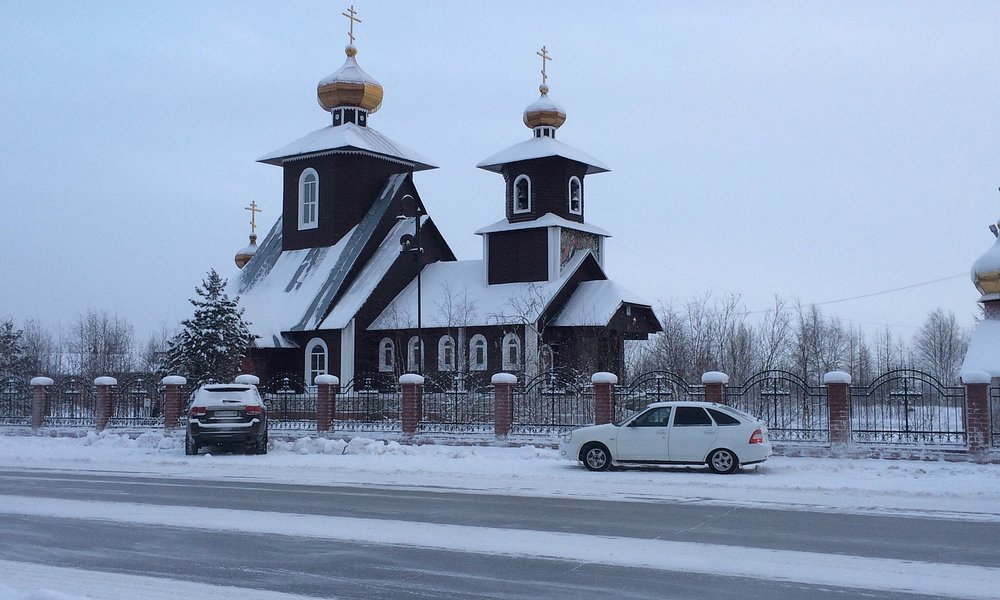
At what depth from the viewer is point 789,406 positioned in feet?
71.1

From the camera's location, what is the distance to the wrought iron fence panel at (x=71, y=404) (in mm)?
30797

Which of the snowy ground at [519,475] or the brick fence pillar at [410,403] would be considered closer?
the snowy ground at [519,475]

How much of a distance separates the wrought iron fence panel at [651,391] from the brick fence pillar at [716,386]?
88 cm

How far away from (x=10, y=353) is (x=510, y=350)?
2516 centimetres

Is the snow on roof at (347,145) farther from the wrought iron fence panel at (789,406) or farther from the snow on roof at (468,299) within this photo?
the wrought iron fence panel at (789,406)

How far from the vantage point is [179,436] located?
26.6 meters

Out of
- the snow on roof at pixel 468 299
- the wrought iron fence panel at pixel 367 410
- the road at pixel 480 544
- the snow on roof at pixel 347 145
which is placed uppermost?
the snow on roof at pixel 347 145

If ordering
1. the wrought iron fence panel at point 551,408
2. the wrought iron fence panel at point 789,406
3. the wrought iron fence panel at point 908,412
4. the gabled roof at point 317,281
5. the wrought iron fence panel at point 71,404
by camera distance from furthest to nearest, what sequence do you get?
1. the gabled roof at point 317,281
2. the wrought iron fence panel at point 71,404
3. the wrought iron fence panel at point 551,408
4. the wrought iron fence panel at point 789,406
5. the wrought iron fence panel at point 908,412

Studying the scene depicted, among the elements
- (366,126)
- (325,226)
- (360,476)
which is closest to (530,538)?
(360,476)

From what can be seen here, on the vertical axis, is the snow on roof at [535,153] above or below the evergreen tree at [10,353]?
above

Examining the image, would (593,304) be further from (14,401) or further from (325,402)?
(14,401)

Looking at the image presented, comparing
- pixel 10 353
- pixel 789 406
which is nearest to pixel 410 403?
pixel 789 406

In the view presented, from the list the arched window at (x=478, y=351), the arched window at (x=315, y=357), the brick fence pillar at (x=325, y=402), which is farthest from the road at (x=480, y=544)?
the arched window at (x=315, y=357)

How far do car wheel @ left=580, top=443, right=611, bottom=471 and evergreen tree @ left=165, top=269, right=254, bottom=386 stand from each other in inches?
631
